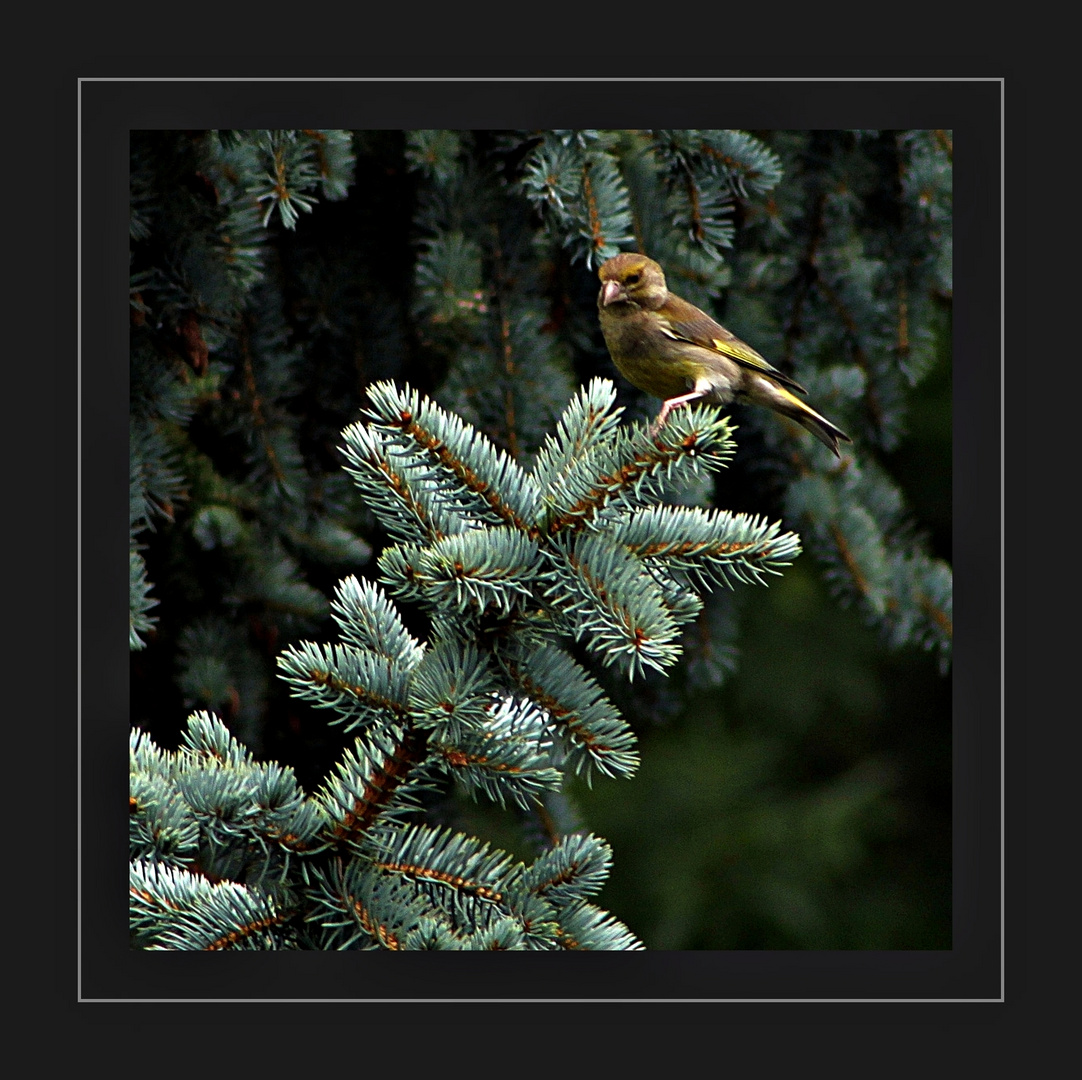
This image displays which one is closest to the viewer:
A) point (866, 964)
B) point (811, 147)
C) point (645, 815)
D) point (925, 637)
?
point (866, 964)

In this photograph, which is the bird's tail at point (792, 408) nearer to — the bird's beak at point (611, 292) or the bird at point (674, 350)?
the bird at point (674, 350)

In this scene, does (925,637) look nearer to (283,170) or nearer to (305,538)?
(305,538)

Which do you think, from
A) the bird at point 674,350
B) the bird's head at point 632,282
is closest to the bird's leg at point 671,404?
the bird at point 674,350

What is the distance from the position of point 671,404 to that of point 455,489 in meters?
0.49

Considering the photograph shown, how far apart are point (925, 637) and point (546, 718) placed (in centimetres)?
127

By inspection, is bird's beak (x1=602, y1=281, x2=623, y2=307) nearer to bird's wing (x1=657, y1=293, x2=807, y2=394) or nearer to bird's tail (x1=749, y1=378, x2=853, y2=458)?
bird's wing (x1=657, y1=293, x2=807, y2=394)

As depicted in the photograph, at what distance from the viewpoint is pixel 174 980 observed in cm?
143

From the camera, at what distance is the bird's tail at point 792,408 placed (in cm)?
181

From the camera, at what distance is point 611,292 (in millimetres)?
1645

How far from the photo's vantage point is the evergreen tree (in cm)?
104

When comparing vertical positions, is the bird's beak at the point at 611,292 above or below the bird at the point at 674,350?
above
